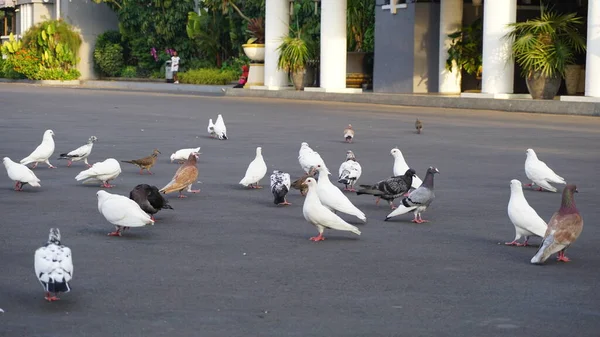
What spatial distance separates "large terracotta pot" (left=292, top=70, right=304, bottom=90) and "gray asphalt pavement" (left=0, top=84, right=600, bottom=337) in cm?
1976

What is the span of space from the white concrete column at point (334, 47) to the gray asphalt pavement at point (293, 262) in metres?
17.9

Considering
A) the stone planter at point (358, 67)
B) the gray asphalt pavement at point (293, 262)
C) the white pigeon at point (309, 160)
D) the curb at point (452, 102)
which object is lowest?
the gray asphalt pavement at point (293, 262)

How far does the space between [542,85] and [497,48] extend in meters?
1.59

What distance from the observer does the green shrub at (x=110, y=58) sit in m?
55.2

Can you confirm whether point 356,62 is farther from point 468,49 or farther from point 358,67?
point 468,49

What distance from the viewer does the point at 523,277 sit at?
723 centimetres

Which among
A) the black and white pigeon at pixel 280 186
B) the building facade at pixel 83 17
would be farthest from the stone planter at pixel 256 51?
the black and white pigeon at pixel 280 186

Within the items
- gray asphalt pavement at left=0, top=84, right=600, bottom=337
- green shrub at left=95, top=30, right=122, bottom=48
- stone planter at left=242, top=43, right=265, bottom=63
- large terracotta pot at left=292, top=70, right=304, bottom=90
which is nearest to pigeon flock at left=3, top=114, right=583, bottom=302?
gray asphalt pavement at left=0, top=84, right=600, bottom=337

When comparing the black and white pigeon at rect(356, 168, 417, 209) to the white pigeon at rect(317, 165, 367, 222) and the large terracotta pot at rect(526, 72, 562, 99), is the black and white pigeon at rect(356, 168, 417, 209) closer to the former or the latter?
the white pigeon at rect(317, 165, 367, 222)

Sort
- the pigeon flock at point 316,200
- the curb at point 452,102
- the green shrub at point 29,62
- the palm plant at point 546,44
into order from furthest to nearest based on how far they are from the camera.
A: the green shrub at point 29,62 → the palm plant at point 546,44 → the curb at point 452,102 → the pigeon flock at point 316,200

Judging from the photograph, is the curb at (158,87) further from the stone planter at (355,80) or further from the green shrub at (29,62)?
the stone planter at (355,80)

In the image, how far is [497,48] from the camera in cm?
2838

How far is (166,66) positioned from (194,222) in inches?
1591

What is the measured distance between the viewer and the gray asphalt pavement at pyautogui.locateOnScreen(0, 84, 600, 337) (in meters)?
5.92
